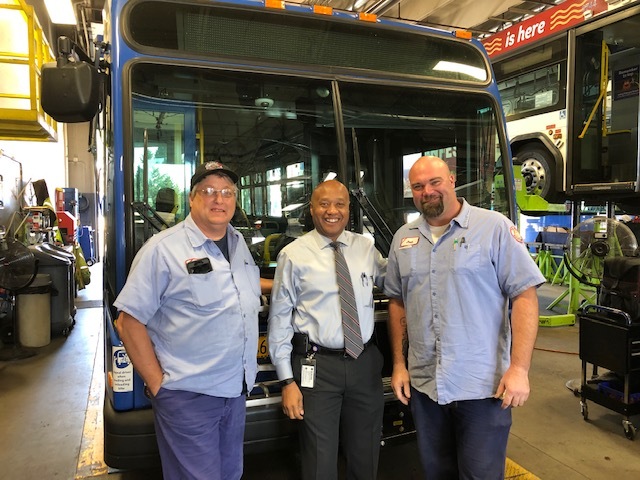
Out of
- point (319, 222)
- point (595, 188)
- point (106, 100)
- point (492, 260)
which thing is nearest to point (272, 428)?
point (319, 222)

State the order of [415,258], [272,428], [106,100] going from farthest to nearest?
[106,100] < [272,428] < [415,258]

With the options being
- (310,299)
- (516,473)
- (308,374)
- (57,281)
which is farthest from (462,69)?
(57,281)

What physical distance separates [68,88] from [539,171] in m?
6.30

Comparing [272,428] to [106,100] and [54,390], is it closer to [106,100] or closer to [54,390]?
[106,100]

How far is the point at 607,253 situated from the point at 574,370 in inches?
49.3

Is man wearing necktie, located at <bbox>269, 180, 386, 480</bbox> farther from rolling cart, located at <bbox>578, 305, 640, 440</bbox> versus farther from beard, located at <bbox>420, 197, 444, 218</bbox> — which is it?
rolling cart, located at <bbox>578, 305, 640, 440</bbox>

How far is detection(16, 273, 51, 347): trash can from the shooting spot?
18.6 ft

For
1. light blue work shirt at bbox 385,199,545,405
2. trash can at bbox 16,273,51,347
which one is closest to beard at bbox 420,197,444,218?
light blue work shirt at bbox 385,199,545,405

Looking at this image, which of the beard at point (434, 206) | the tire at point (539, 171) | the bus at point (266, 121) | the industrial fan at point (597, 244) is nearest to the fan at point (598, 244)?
the industrial fan at point (597, 244)

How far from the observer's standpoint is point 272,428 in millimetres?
2350

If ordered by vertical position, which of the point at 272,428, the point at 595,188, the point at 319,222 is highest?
the point at 595,188

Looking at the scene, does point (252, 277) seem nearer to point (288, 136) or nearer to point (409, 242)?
point (409, 242)

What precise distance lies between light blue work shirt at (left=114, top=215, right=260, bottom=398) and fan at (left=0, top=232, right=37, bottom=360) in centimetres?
455

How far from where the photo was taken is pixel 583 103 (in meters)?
6.36
